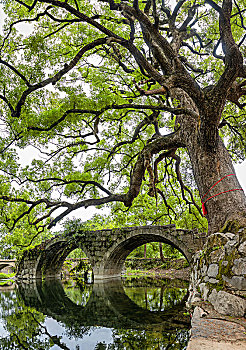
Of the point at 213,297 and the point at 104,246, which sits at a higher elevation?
the point at 104,246

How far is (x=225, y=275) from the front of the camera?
338cm

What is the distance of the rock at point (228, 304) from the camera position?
3.03m

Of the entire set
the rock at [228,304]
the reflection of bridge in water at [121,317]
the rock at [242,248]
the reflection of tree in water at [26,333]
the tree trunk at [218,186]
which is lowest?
the reflection of bridge in water at [121,317]

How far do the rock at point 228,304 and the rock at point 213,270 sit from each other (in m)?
0.28

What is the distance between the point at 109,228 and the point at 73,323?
12.8 meters

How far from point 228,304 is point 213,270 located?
0.55 metres

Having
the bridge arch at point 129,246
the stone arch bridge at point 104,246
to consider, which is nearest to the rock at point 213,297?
the stone arch bridge at point 104,246

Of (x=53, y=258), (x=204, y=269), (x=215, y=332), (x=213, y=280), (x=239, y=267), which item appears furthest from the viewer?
(x=53, y=258)

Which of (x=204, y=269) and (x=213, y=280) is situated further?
(x=204, y=269)

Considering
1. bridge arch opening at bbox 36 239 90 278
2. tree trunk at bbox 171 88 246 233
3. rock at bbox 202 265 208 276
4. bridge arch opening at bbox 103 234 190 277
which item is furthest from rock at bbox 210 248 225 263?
bridge arch opening at bbox 36 239 90 278

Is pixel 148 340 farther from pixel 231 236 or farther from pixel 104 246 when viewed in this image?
pixel 104 246

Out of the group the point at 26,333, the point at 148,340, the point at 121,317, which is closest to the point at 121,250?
the point at 121,317

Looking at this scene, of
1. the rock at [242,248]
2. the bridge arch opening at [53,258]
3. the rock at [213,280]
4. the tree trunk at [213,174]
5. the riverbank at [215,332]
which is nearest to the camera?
the riverbank at [215,332]

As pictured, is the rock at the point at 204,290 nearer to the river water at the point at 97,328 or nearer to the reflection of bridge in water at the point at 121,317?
the river water at the point at 97,328
